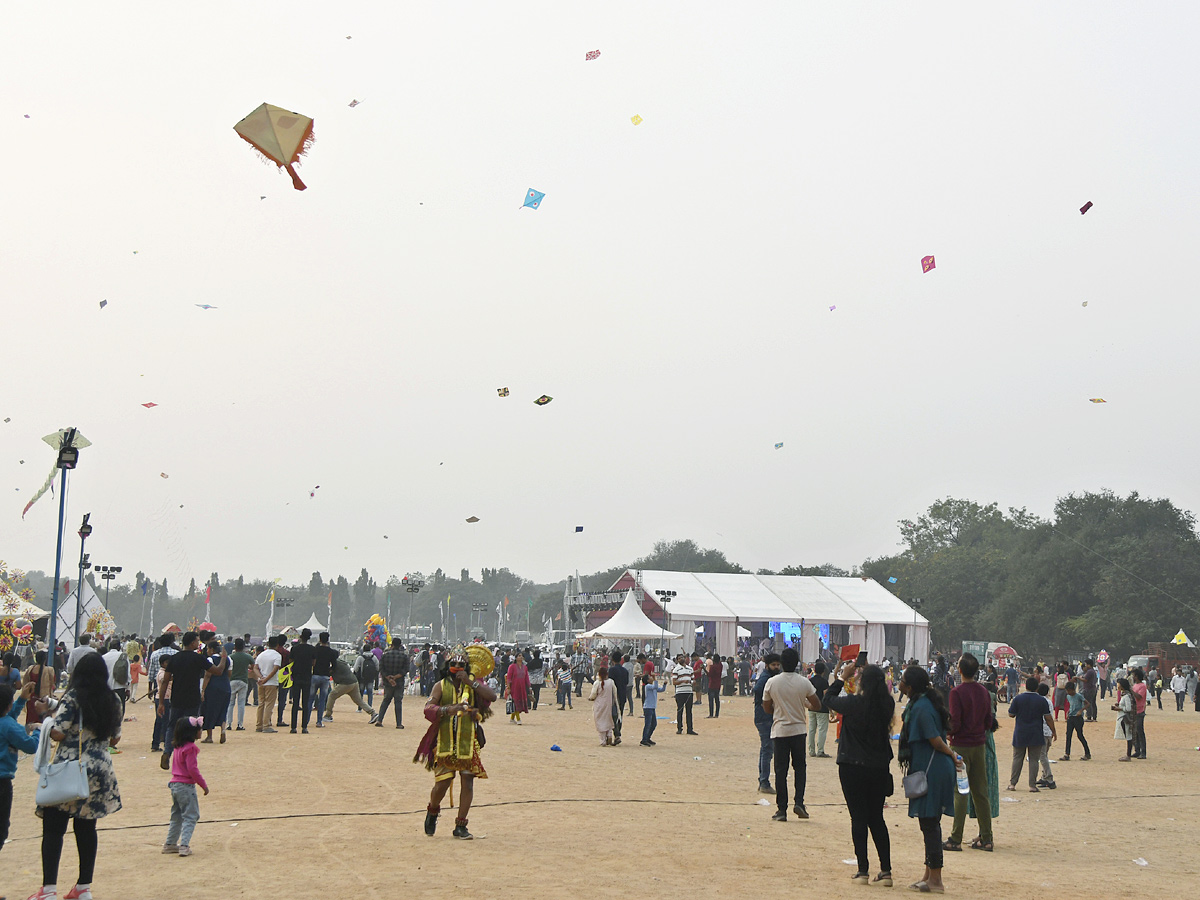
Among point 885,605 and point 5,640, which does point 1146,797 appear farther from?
point 885,605

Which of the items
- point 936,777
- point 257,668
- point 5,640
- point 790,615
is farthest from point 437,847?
point 790,615

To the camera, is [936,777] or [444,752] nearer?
[936,777]

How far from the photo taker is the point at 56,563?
18.0 m

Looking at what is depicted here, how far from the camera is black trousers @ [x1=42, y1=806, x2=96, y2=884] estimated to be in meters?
6.13

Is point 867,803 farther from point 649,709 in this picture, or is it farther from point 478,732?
point 649,709

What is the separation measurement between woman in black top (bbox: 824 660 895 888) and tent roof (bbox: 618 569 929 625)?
3799 cm

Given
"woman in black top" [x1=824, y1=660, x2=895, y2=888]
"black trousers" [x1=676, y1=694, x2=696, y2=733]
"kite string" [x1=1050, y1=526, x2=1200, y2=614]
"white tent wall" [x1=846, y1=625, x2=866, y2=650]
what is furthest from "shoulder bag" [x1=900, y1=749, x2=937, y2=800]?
"kite string" [x1=1050, y1=526, x2=1200, y2=614]

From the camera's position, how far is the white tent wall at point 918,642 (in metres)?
51.8

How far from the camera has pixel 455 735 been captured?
8.75 metres

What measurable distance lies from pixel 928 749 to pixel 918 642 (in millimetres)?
47545

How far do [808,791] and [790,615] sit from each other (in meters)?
35.7

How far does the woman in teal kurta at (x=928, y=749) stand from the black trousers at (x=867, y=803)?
0.24 metres

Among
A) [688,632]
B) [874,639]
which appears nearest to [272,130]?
[688,632]

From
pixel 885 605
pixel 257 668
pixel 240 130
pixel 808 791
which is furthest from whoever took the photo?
pixel 885 605
